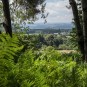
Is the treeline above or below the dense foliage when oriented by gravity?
below

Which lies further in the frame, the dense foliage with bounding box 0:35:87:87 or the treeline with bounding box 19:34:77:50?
the treeline with bounding box 19:34:77:50

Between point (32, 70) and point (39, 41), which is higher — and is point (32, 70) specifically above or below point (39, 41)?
above

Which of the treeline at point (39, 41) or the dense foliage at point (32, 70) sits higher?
the dense foliage at point (32, 70)

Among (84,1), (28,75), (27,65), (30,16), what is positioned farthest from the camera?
(30,16)

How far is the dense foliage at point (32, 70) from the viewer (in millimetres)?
1965

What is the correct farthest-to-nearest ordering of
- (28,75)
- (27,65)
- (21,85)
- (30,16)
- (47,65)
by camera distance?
1. (30,16)
2. (47,65)
3. (27,65)
4. (28,75)
5. (21,85)

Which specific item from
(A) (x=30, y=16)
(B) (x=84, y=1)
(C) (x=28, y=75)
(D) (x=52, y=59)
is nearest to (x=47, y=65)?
(D) (x=52, y=59)

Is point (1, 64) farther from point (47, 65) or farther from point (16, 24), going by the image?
point (16, 24)

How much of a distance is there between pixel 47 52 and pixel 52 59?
0.22 meters

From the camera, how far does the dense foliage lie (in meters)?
1.96

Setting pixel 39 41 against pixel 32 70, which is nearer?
pixel 32 70

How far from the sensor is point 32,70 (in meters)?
2.21

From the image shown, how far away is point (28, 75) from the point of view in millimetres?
2088

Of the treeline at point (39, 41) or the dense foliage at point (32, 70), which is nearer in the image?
the dense foliage at point (32, 70)
